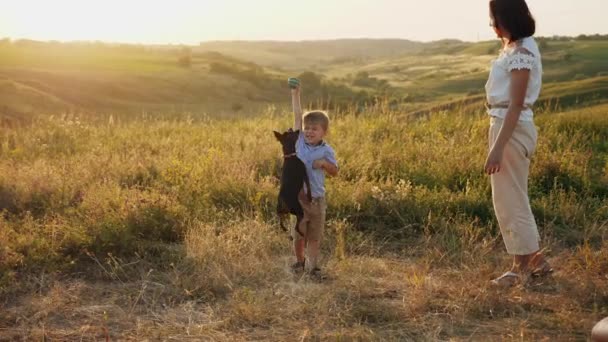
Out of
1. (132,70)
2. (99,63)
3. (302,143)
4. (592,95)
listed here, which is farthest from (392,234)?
(99,63)

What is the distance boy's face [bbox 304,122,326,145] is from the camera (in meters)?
5.18

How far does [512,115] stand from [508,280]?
45.2 inches

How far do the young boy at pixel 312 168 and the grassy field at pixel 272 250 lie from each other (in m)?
0.21

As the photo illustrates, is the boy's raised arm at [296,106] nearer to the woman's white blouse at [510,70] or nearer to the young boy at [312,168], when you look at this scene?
the young boy at [312,168]

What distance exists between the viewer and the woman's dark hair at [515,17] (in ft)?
15.8

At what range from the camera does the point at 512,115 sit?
4.80 metres

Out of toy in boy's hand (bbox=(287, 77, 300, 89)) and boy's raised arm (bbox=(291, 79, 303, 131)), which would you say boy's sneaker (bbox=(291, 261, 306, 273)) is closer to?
boy's raised arm (bbox=(291, 79, 303, 131))

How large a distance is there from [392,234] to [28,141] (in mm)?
6188

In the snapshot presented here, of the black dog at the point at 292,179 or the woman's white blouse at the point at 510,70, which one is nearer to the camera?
the woman's white blouse at the point at 510,70

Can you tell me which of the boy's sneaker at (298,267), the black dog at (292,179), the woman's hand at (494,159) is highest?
the woman's hand at (494,159)

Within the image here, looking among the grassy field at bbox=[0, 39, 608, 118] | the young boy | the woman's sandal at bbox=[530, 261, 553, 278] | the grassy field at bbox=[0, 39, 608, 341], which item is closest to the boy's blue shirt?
the young boy

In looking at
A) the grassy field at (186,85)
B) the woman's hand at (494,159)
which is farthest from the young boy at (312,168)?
the grassy field at (186,85)

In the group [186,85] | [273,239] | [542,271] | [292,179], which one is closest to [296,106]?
[292,179]

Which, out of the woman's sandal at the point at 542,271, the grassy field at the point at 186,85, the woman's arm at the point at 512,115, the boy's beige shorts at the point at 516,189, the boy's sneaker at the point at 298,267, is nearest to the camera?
the woman's arm at the point at 512,115
